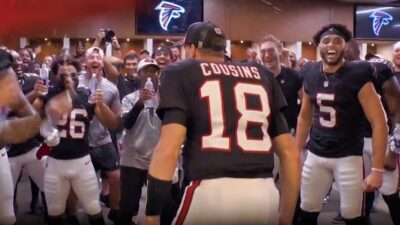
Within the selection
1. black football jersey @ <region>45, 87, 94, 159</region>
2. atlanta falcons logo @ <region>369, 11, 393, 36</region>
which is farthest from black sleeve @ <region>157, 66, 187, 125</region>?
atlanta falcons logo @ <region>369, 11, 393, 36</region>

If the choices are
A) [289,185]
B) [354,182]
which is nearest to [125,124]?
[354,182]

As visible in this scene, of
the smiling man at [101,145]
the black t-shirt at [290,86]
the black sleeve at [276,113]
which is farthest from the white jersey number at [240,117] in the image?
the smiling man at [101,145]

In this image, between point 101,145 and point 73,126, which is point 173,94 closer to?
point 73,126

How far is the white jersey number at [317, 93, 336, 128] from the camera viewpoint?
3.61m

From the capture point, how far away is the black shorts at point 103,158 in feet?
16.0

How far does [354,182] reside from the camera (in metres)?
3.47

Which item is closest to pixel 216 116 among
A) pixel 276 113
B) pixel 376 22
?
pixel 276 113

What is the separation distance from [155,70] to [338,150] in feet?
4.89

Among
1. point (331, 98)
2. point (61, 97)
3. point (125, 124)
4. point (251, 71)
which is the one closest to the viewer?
point (251, 71)

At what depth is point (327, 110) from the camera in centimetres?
363

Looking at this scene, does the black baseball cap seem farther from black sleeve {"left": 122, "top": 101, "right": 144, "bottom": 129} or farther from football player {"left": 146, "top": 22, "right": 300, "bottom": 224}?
black sleeve {"left": 122, "top": 101, "right": 144, "bottom": 129}

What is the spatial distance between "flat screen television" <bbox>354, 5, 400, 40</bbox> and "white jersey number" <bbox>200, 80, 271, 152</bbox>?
11.3m

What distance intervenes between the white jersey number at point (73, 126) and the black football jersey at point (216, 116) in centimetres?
193

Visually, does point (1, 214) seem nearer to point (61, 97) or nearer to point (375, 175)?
point (61, 97)
